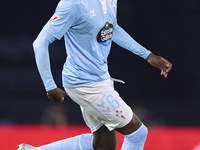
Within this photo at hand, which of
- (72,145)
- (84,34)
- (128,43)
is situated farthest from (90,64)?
(72,145)

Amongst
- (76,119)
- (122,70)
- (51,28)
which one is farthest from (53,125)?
(51,28)

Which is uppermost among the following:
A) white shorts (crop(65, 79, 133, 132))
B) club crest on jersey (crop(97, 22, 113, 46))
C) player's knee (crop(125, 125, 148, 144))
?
club crest on jersey (crop(97, 22, 113, 46))

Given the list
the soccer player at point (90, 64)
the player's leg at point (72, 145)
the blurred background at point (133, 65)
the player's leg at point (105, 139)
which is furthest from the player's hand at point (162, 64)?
the blurred background at point (133, 65)

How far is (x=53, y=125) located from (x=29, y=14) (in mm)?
1724

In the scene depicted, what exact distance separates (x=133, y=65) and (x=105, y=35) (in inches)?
158

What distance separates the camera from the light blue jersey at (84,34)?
2.15 meters

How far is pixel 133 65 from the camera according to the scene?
6.28 metres

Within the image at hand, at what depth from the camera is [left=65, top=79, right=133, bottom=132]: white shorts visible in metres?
2.27

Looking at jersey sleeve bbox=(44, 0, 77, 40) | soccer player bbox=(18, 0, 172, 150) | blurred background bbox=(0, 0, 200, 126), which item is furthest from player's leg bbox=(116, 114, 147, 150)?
blurred background bbox=(0, 0, 200, 126)

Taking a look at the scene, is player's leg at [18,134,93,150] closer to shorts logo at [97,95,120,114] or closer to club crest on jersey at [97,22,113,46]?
shorts logo at [97,95,120,114]

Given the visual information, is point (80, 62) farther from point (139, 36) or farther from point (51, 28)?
point (139, 36)

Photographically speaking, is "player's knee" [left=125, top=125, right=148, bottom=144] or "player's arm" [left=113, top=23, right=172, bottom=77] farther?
"player's arm" [left=113, top=23, right=172, bottom=77]

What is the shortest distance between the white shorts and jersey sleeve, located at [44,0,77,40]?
0.38m

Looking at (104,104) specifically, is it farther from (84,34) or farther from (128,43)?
(128,43)
